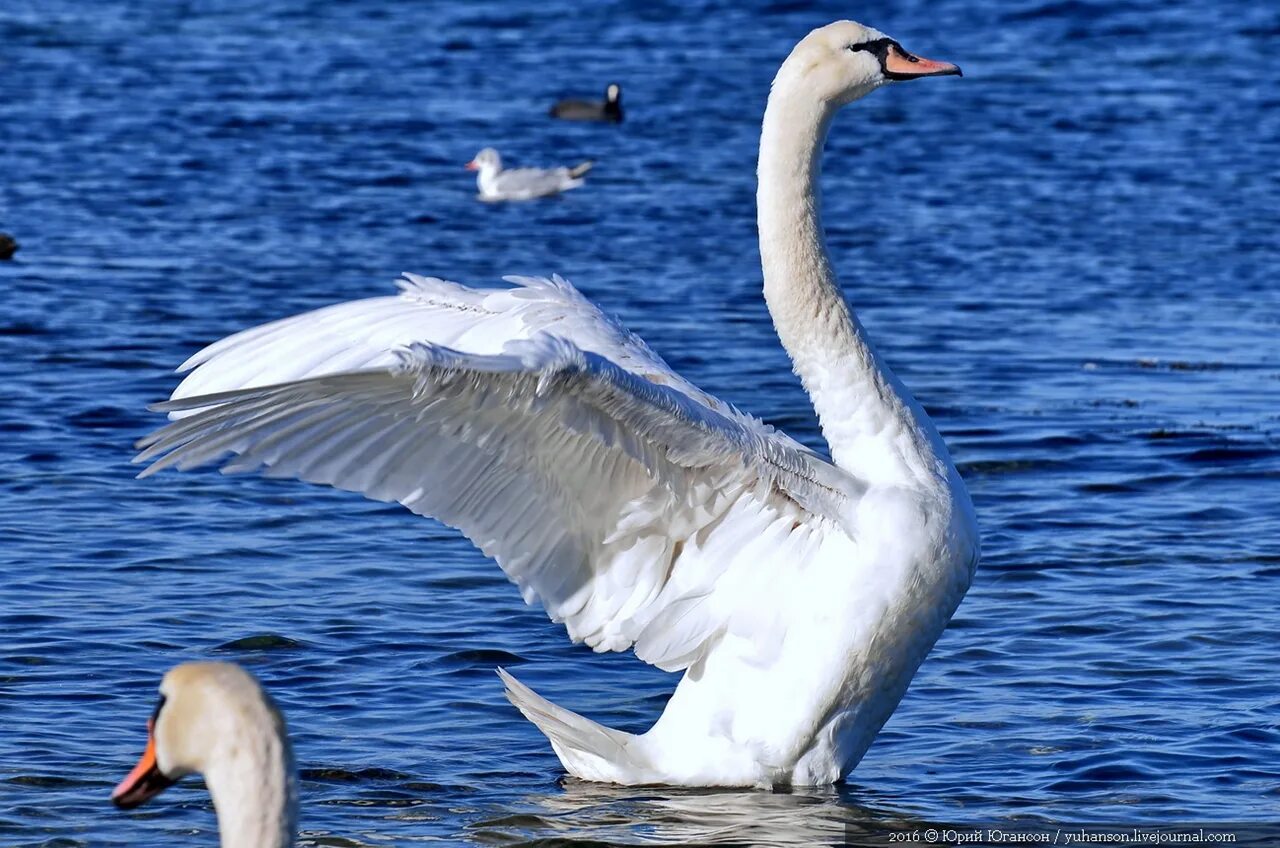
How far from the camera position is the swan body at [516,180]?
18.3 m

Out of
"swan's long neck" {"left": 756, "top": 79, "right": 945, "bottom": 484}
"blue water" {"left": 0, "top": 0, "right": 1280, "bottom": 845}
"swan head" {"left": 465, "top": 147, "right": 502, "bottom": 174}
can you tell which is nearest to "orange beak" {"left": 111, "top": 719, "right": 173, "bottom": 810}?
"blue water" {"left": 0, "top": 0, "right": 1280, "bottom": 845}

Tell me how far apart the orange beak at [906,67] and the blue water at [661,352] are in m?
2.02

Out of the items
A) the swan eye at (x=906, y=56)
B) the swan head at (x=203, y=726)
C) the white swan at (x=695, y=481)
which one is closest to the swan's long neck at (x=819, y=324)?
the white swan at (x=695, y=481)

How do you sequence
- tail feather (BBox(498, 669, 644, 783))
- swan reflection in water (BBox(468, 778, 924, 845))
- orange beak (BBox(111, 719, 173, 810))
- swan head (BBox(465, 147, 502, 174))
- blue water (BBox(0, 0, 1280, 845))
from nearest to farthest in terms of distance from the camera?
orange beak (BBox(111, 719, 173, 810)) < swan reflection in water (BBox(468, 778, 924, 845)) < tail feather (BBox(498, 669, 644, 783)) < blue water (BBox(0, 0, 1280, 845)) < swan head (BBox(465, 147, 502, 174))

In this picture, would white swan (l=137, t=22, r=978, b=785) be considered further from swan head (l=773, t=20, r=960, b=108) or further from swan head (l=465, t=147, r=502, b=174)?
swan head (l=465, t=147, r=502, b=174)

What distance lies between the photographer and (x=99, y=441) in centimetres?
1048

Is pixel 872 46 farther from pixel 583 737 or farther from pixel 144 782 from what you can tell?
A: pixel 144 782

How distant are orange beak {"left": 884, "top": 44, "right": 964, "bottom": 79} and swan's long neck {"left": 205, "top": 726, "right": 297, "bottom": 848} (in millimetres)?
3120

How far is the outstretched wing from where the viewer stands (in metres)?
5.48

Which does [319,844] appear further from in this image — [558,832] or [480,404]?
[480,404]

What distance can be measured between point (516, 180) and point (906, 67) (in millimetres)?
11984

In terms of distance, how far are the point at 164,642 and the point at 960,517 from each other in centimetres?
302

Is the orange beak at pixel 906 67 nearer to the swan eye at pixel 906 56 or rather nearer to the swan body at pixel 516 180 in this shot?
the swan eye at pixel 906 56

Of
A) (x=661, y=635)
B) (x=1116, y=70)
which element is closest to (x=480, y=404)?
(x=661, y=635)
